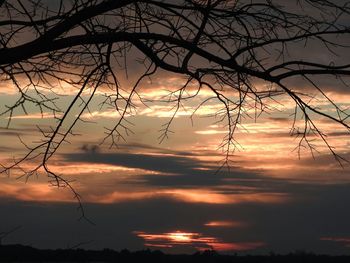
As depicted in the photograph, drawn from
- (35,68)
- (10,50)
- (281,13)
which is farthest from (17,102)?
(281,13)

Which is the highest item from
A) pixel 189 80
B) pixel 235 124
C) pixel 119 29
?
pixel 119 29

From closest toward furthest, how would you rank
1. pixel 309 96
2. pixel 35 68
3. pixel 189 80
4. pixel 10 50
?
pixel 10 50 < pixel 309 96 < pixel 189 80 < pixel 35 68

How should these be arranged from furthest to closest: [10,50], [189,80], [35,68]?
[35,68] → [189,80] → [10,50]

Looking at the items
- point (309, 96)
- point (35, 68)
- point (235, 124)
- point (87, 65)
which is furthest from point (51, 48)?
point (309, 96)

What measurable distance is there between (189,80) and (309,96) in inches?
49.7

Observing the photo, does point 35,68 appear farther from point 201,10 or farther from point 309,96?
point 309,96

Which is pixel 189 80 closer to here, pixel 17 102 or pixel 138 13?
pixel 138 13

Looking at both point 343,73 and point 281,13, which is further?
point 281,13

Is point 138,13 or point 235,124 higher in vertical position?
point 138,13

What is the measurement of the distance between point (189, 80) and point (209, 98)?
303 millimetres

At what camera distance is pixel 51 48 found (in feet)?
19.9

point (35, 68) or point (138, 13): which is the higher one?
point (138, 13)

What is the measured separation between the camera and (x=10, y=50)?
598 cm

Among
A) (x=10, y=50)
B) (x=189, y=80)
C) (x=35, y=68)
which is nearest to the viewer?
(x=10, y=50)
